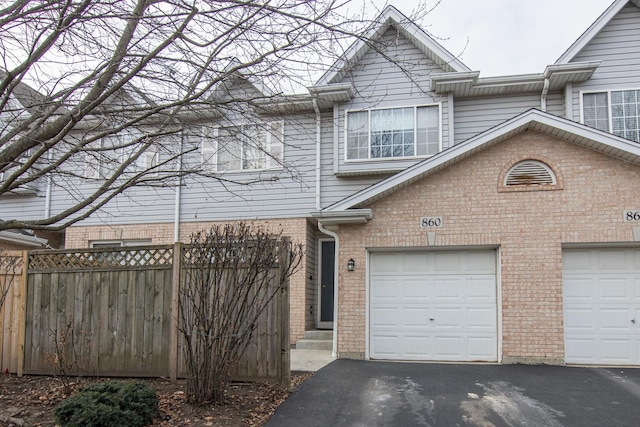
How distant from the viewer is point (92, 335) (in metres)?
7.65

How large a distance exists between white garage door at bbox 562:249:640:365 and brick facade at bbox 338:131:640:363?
16.3 inches

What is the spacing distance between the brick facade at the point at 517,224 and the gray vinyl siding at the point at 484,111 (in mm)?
2797

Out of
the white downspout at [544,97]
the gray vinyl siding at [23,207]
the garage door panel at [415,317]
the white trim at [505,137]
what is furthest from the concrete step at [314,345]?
the gray vinyl siding at [23,207]

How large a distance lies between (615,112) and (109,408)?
39.7 ft

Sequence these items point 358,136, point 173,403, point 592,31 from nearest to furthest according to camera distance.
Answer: point 173,403 → point 592,31 → point 358,136

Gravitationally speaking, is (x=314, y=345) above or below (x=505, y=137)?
below

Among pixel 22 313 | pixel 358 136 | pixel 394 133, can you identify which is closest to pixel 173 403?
pixel 22 313

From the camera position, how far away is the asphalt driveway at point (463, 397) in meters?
5.84

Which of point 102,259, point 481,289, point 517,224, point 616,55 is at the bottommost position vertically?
point 481,289

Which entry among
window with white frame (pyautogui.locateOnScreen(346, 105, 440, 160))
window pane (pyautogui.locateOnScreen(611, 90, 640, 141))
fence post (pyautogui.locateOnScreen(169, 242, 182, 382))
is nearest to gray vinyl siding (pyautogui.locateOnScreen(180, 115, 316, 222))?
window with white frame (pyautogui.locateOnScreen(346, 105, 440, 160))

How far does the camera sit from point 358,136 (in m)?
12.6

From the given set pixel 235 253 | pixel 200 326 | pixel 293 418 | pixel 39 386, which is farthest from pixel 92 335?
pixel 293 418

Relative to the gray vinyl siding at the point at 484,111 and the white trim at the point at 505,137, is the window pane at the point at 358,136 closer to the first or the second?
the gray vinyl siding at the point at 484,111

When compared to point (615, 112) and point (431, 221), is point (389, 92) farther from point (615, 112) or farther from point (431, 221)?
point (615, 112)
